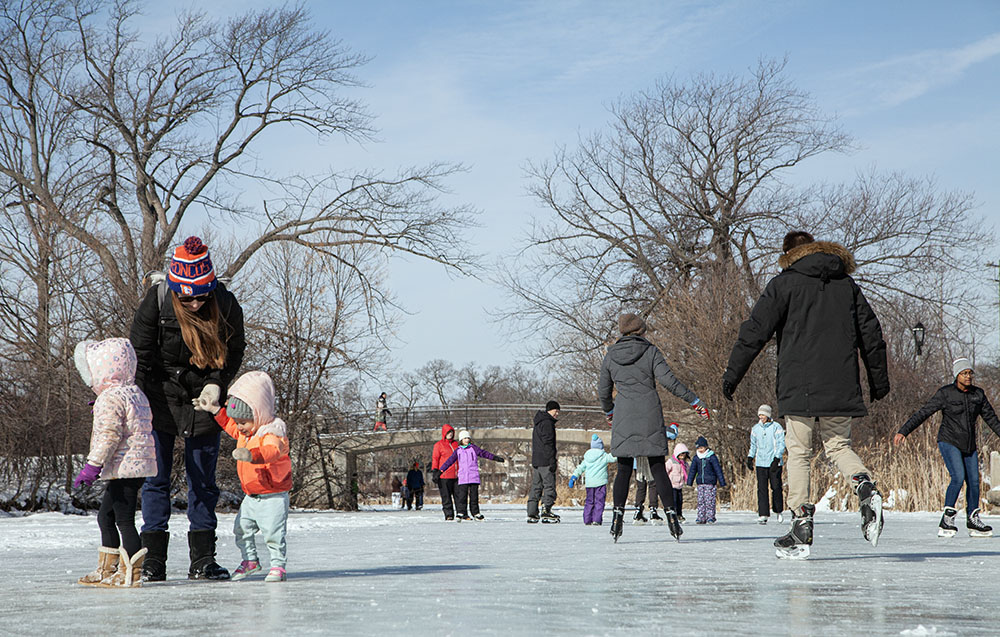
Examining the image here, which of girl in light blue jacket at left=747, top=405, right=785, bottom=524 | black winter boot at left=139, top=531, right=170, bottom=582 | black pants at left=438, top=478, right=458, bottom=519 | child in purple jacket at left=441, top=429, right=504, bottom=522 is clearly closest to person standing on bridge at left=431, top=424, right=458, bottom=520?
black pants at left=438, top=478, right=458, bottom=519

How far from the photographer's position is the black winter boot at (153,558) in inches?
202

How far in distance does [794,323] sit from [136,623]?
3.89 meters

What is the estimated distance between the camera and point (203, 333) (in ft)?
16.9

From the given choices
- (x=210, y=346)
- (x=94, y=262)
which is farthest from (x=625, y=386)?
(x=94, y=262)

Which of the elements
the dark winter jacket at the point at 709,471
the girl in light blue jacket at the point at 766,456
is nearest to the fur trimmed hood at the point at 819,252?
the girl in light blue jacket at the point at 766,456

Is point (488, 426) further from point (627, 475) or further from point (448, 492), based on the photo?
point (627, 475)

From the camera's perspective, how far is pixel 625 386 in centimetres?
854

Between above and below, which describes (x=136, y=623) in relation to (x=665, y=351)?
below

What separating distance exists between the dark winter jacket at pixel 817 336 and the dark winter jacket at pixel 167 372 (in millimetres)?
2762

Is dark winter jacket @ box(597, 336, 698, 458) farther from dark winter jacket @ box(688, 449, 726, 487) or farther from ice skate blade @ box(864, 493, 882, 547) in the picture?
dark winter jacket @ box(688, 449, 726, 487)

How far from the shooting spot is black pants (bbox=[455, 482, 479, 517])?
53.5 ft

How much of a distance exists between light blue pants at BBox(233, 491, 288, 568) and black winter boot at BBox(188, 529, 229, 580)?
14 cm

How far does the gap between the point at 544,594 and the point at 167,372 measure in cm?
215

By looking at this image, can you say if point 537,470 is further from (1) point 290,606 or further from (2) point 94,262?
(1) point 290,606
